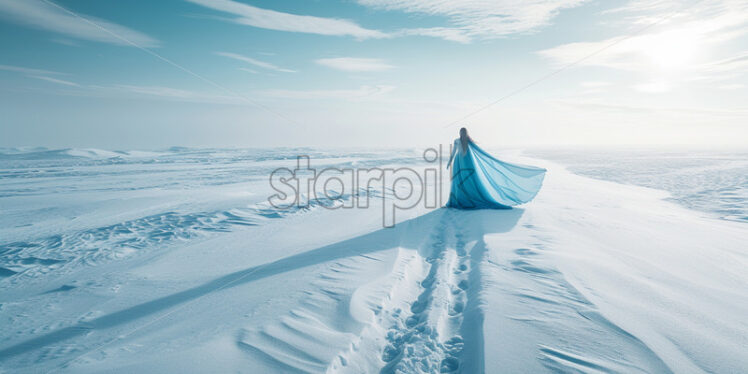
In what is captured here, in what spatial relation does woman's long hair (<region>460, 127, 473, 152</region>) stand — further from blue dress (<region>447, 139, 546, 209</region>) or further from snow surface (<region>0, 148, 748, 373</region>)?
snow surface (<region>0, 148, 748, 373</region>)

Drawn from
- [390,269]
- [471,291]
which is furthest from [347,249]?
[471,291]

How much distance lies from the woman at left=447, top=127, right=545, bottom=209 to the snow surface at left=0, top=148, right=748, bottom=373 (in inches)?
51.8

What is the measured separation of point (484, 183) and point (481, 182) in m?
0.13

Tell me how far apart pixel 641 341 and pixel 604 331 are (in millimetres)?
241

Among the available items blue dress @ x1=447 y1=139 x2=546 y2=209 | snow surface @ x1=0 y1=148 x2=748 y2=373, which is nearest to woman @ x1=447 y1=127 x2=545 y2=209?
blue dress @ x1=447 y1=139 x2=546 y2=209

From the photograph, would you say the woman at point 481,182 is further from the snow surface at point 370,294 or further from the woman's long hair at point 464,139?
the snow surface at point 370,294

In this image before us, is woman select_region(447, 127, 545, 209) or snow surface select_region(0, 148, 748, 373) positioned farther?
woman select_region(447, 127, 545, 209)

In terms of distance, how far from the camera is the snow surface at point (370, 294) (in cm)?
242

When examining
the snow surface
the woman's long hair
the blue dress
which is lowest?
the snow surface

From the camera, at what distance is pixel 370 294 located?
3.49 m

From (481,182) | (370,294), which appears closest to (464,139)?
(481,182)

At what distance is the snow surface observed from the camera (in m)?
2.42

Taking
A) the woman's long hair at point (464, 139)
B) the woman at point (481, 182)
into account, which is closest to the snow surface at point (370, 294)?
the woman at point (481, 182)

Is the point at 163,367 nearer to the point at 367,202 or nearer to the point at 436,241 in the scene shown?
the point at 436,241
